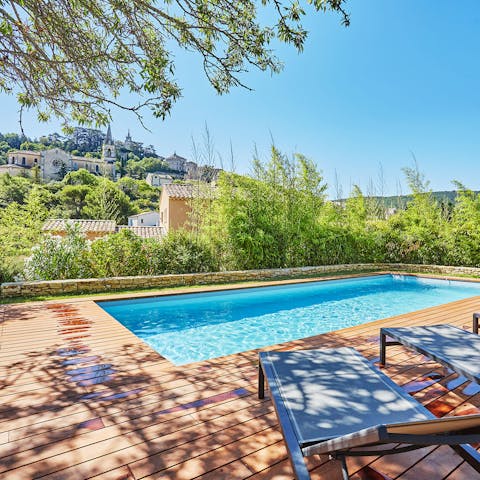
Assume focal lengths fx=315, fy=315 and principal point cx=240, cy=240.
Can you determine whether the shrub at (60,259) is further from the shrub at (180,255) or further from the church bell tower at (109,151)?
the church bell tower at (109,151)

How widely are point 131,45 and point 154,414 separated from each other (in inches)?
172

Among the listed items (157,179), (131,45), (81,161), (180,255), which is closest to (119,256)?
(180,255)

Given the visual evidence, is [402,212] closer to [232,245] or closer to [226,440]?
[232,245]

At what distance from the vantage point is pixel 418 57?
9688 mm

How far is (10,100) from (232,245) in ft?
20.8

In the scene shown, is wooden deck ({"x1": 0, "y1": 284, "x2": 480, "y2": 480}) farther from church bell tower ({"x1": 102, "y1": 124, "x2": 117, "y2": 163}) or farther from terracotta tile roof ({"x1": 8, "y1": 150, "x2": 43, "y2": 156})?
church bell tower ({"x1": 102, "y1": 124, "x2": 117, "y2": 163})

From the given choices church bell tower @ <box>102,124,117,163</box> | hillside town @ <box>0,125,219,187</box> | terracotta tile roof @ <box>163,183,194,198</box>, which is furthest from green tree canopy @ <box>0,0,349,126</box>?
church bell tower @ <box>102,124,117,163</box>

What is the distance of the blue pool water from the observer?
5.22 metres

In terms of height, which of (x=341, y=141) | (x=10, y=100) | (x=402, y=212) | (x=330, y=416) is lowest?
(x=330, y=416)

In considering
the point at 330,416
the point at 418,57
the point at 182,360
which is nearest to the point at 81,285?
the point at 182,360

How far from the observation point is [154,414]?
2127mm

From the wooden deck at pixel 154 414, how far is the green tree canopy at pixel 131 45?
3.10 m

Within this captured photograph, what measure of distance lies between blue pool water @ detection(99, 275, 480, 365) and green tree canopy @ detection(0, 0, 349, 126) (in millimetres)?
3524

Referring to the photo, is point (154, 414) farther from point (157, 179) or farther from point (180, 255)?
point (157, 179)
